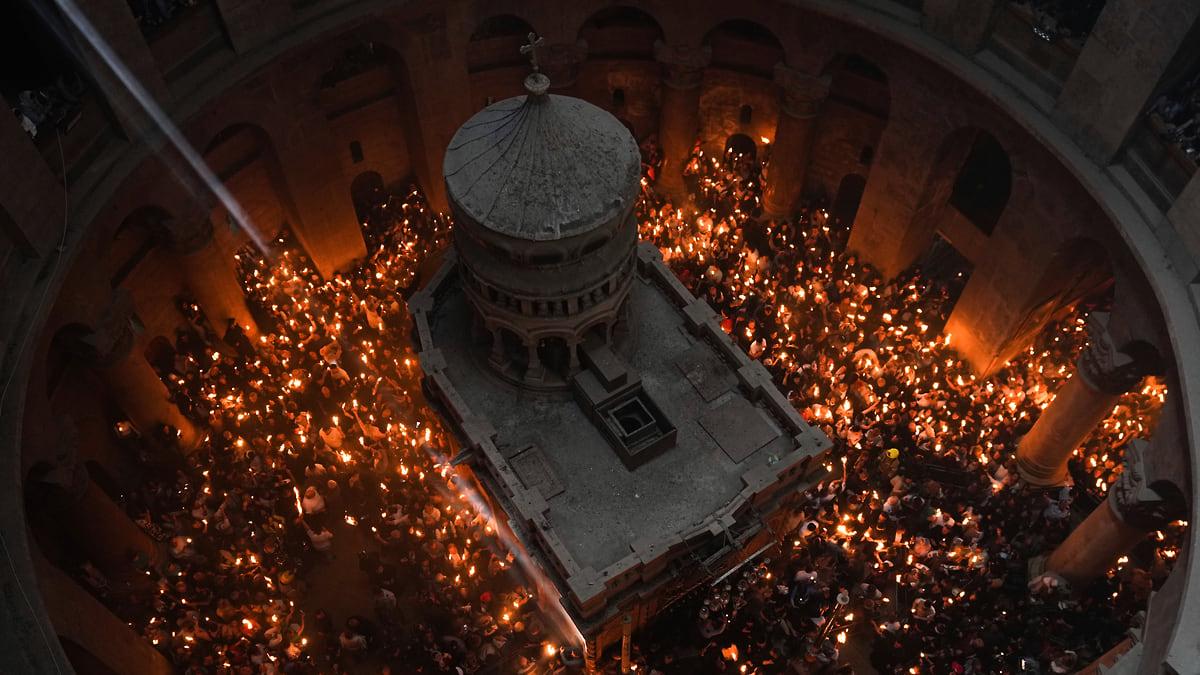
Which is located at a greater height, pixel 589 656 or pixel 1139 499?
pixel 589 656

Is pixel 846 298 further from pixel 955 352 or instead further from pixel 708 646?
pixel 708 646

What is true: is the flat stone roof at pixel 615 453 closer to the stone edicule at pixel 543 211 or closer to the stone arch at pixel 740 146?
the stone edicule at pixel 543 211

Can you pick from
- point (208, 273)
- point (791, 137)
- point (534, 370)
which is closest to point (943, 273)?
point (791, 137)

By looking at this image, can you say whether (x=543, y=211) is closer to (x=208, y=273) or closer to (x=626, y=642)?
(x=626, y=642)

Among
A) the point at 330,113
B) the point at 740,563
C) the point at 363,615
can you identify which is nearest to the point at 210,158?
the point at 330,113

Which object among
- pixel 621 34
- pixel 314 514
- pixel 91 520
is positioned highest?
pixel 621 34

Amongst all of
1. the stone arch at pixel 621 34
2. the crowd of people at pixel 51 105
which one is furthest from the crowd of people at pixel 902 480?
the crowd of people at pixel 51 105

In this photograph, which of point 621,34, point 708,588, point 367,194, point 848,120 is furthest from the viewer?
point 367,194

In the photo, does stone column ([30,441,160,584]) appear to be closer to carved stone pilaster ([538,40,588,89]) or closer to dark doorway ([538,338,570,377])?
dark doorway ([538,338,570,377])
